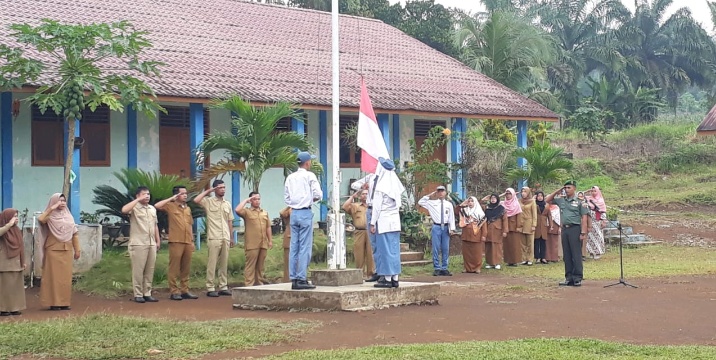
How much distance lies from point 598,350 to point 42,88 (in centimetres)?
971

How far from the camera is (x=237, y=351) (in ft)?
30.5

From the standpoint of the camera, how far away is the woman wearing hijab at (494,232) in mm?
19312

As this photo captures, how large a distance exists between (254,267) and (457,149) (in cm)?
980

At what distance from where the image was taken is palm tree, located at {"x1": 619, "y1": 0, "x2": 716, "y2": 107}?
57531mm

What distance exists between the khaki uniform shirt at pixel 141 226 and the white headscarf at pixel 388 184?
3361 millimetres

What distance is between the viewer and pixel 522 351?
350 inches

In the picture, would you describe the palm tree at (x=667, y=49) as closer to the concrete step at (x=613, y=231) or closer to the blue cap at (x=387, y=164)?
the concrete step at (x=613, y=231)

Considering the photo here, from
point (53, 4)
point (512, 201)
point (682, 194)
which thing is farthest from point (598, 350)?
point (682, 194)

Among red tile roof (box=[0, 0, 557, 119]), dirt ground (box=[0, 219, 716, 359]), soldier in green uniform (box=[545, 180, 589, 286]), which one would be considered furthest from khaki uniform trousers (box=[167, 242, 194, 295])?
soldier in green uniform (box=[545, 180, 589, 286])

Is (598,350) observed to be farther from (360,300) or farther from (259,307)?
(259,307)

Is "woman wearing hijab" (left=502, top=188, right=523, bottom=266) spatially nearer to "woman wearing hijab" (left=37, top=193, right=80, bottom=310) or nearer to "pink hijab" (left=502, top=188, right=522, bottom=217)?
"pink hijab" (left=502, top=188, right=522, bottom=217)

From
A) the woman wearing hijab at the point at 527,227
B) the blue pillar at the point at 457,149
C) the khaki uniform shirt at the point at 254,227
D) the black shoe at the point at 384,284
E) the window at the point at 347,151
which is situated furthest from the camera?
the blue pillar at the point at 457,149

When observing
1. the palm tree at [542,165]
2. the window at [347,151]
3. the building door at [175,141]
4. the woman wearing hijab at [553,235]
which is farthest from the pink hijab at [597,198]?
the building door at [175,141]

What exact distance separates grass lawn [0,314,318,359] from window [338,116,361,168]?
472 inches
